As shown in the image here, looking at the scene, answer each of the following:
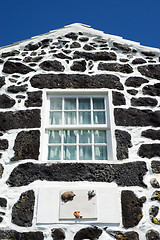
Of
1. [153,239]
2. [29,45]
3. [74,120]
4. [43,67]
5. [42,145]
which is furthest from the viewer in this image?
[29,45]

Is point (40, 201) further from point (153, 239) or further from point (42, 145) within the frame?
A: point (153, 239)

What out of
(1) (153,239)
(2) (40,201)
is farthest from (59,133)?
(1) (153,239)

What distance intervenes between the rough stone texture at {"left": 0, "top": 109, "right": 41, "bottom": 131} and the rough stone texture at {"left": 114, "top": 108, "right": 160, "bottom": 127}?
128 cm

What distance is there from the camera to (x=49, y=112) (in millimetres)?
4316

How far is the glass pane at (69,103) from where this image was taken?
14.4 feet

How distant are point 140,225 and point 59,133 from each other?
177cm

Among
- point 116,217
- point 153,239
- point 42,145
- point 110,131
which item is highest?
point 110,131

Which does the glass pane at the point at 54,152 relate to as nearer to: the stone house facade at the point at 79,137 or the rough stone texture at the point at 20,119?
the stone house facade at the point at 79,137

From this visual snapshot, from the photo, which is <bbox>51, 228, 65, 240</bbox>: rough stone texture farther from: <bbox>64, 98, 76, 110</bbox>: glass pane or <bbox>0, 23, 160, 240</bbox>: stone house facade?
<bbox>64, 98, 76, 110</bbox>: glass pane

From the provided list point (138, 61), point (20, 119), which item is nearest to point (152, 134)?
point (138, 61)

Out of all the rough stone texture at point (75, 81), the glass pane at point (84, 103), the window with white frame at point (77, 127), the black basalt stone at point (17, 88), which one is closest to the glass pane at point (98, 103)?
the window with white frame at point (77, 127)

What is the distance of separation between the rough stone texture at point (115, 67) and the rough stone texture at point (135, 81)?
20 cm

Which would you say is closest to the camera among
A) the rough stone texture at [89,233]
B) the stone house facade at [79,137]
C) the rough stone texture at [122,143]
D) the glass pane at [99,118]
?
the rough stone texture at [89,233]

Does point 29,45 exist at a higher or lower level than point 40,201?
higher
